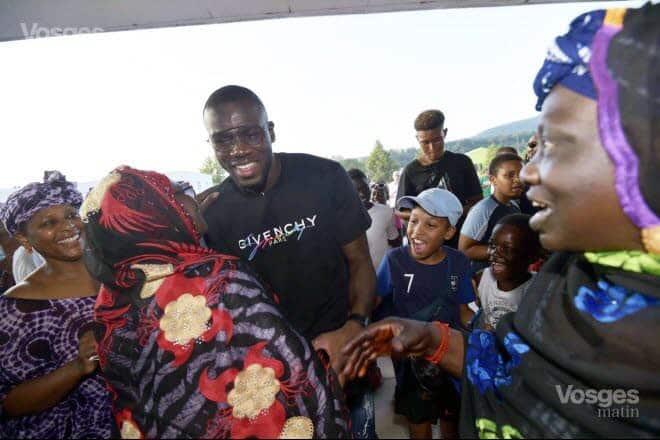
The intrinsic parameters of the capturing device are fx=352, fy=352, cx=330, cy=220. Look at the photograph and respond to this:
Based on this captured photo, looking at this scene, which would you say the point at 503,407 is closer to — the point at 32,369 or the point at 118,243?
the point at 118,243

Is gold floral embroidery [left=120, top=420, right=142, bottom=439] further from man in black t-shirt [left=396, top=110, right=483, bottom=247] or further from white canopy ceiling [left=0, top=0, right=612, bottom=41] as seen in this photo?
man in black t-shirt [left=396, top=110, right=483, bottom=247]

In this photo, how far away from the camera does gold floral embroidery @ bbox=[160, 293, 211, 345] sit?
1076 millimetres

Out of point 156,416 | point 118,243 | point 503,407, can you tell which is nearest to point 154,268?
point 118,243

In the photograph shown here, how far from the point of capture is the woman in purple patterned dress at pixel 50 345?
1519mm

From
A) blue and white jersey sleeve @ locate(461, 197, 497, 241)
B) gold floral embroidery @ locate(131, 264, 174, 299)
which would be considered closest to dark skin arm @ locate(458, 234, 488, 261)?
blue and white jersey sleeve @ locate(461, 197, 497, 241)

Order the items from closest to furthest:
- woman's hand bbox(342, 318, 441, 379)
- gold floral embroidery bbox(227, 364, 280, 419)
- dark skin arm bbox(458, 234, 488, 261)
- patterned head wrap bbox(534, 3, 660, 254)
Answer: patterned head wrap bbox(534, 3, 660, 254) < gold floral embroidery bbox(227, 364, 280, 419) < woman's hand bbox(342, 318, 441, 379) < dark skin arm bbox(458, 234, 488, 261)

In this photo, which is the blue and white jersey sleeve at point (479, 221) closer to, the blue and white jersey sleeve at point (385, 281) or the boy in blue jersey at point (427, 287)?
the boy in blue jersey at point (427, 287)

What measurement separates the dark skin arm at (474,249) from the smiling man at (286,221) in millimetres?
1281

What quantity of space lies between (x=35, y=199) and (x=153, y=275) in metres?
1.30

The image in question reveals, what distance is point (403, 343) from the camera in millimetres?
1258

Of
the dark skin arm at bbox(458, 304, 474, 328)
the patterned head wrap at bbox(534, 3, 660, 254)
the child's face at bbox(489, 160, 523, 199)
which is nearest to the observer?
the patterned head wrap at bbox(534, 3, 660, 254)

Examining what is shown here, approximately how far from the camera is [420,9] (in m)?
3.38

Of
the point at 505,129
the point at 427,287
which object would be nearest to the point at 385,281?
the point at 427,287

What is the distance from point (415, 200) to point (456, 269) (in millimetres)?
555
